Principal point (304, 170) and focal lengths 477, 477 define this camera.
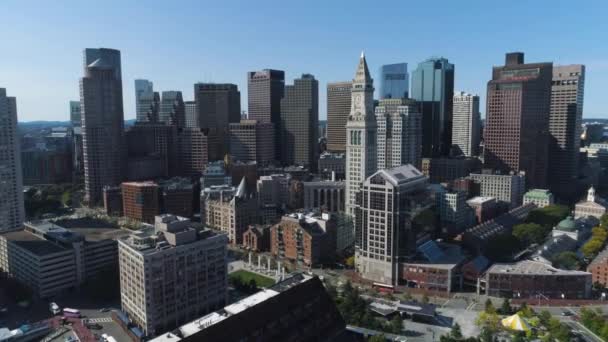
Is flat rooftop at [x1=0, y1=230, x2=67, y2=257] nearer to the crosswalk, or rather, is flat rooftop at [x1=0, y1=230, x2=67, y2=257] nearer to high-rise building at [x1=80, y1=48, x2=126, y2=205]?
the crosswalk

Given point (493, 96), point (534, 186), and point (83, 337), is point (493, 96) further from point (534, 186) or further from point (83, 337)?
point (83, 337)

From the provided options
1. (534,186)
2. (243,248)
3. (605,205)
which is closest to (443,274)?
(243,248)

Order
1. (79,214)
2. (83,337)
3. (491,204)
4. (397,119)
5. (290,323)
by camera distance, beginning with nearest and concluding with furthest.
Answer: (290,323) → (83,337) → (491,204) → (79,214) → (397,119)

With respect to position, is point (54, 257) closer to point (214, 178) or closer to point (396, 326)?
point (396, 326)

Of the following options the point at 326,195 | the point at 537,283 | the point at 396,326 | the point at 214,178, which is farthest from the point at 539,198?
the point at 214,178

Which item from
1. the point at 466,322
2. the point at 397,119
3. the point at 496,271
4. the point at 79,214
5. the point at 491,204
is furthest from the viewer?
the point at 397,119

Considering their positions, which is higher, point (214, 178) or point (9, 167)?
point (9, 167)
